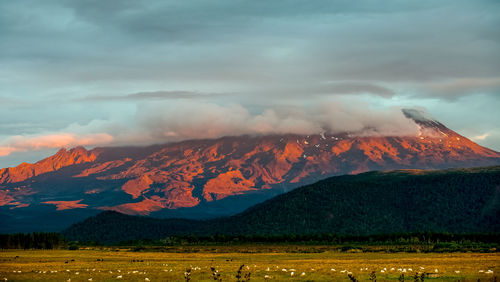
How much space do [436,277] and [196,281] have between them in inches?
1030

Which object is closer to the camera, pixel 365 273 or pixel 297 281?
pixel 297 281

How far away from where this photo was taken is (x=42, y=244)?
19638 cm

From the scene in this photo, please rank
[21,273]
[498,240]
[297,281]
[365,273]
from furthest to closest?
[498,240] < [21,273] < [365,273] < [297,281]

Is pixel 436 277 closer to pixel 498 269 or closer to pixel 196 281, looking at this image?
pixel 498 269

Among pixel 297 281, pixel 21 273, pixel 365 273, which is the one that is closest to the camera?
pixel 297 281

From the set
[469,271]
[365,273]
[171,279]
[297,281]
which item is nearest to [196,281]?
[171,279]

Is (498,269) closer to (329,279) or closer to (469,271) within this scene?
(469,271)

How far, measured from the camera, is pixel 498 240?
187 m

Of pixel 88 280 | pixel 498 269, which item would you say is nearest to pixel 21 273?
pixel 88 280

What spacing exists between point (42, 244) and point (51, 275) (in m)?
138

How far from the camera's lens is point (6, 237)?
619 feet

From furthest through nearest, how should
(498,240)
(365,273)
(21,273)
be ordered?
(498,240) < (21,273) < (365,273)

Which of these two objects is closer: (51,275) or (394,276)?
(394,276)

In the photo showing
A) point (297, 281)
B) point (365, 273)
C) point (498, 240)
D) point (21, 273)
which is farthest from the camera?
point (498, 240)
